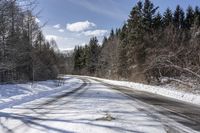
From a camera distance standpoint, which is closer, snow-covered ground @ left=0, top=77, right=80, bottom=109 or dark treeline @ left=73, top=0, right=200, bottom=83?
snow-covered ground @ left=0, top=77, right=80, bottom=109

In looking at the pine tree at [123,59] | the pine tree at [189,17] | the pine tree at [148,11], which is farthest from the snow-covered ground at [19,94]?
the pine tree at [189,17]

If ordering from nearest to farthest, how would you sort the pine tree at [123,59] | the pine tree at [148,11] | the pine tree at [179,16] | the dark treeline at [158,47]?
the dark treeline at [158,47]
the pine tree at [148,11]
the pine tree at [123,59]
the pine tree at [179,16]

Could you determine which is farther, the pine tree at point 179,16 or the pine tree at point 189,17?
the pine tree at point 179,16

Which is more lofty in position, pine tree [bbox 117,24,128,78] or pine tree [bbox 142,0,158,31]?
pine tree [bbox 142,0,158,31]

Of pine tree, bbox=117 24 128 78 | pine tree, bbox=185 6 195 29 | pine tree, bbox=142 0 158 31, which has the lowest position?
pine tree, bbox=117 24 128 78

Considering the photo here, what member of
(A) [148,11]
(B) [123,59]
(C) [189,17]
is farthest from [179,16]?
(A) [148,11]

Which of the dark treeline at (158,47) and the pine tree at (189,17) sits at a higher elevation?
the pine tree at (189,17)

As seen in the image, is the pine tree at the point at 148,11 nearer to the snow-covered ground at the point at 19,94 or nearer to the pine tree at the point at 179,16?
the snow-covered ground at the point at 19,94

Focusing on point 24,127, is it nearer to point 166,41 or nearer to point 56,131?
point 56,131

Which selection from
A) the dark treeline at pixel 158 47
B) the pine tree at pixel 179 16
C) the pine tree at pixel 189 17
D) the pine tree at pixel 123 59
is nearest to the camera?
the dark treeline at pixel 158 47

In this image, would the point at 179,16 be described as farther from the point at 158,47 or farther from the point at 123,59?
the point at 158,47

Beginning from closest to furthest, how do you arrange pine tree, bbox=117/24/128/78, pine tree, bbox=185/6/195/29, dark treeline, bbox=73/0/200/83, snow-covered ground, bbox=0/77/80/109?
1. snow-covered ground, bbox=0/77/80/109
2. dark treeline, bbox=73/0/200/83
3. pine tree, bbox=117/24/128/78
4. pine tree, bbox=185/6/195/29

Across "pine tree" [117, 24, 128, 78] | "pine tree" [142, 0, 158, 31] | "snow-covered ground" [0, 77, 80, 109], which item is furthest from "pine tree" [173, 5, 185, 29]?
"snow-covered ground" [0, 77, 80, 109]

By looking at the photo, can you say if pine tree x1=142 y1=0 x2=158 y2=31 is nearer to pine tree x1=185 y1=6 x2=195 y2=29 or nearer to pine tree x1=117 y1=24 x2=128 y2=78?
pine tree x1=117 y1=24 x2=128 y2=78
